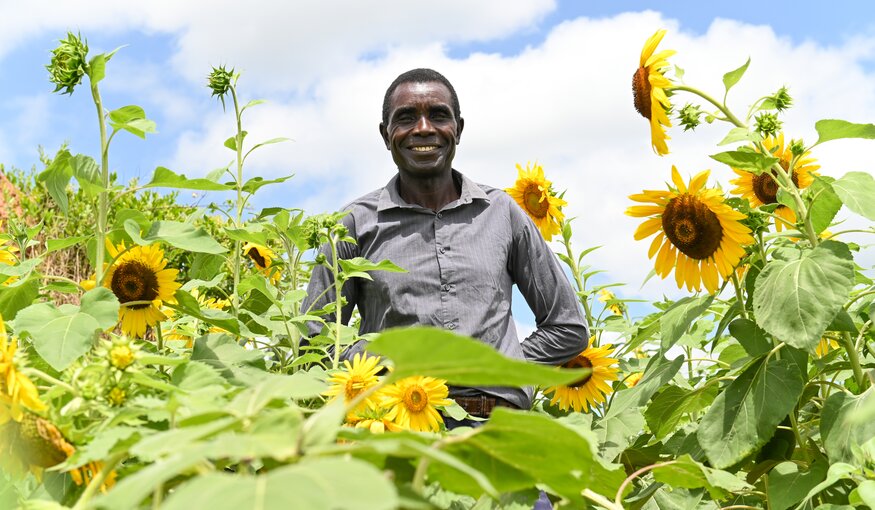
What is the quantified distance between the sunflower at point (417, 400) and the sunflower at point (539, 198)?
73.6 inches

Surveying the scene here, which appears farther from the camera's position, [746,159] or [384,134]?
[384,134]

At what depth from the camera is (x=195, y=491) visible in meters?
0.53

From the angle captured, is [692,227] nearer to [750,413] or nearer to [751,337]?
[751,337]

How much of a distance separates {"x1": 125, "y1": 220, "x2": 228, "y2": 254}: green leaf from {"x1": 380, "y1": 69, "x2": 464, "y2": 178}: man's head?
1.55 meters

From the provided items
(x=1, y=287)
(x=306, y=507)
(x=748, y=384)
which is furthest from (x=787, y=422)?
(x=306, y=507)

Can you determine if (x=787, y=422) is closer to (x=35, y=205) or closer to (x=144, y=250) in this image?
(x=144, y=250)

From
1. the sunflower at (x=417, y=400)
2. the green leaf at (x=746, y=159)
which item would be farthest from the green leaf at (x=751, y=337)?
the sunflower at (x=417, y=400)

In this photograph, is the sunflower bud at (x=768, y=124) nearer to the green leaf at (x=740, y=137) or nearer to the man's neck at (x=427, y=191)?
the green leaf at (x=740, y=137)

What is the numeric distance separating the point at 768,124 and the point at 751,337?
0.61 meters

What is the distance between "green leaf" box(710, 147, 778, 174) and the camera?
6.99 ft

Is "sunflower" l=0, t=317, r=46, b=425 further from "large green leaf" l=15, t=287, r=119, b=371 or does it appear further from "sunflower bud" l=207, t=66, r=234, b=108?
"sunflower bud" l=207, t=66, r=234, b=108

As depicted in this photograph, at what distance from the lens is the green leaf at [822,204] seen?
90.6 inches

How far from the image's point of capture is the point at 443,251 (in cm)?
310

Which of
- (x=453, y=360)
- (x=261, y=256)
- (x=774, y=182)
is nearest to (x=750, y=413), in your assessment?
(x=774, y=182)
